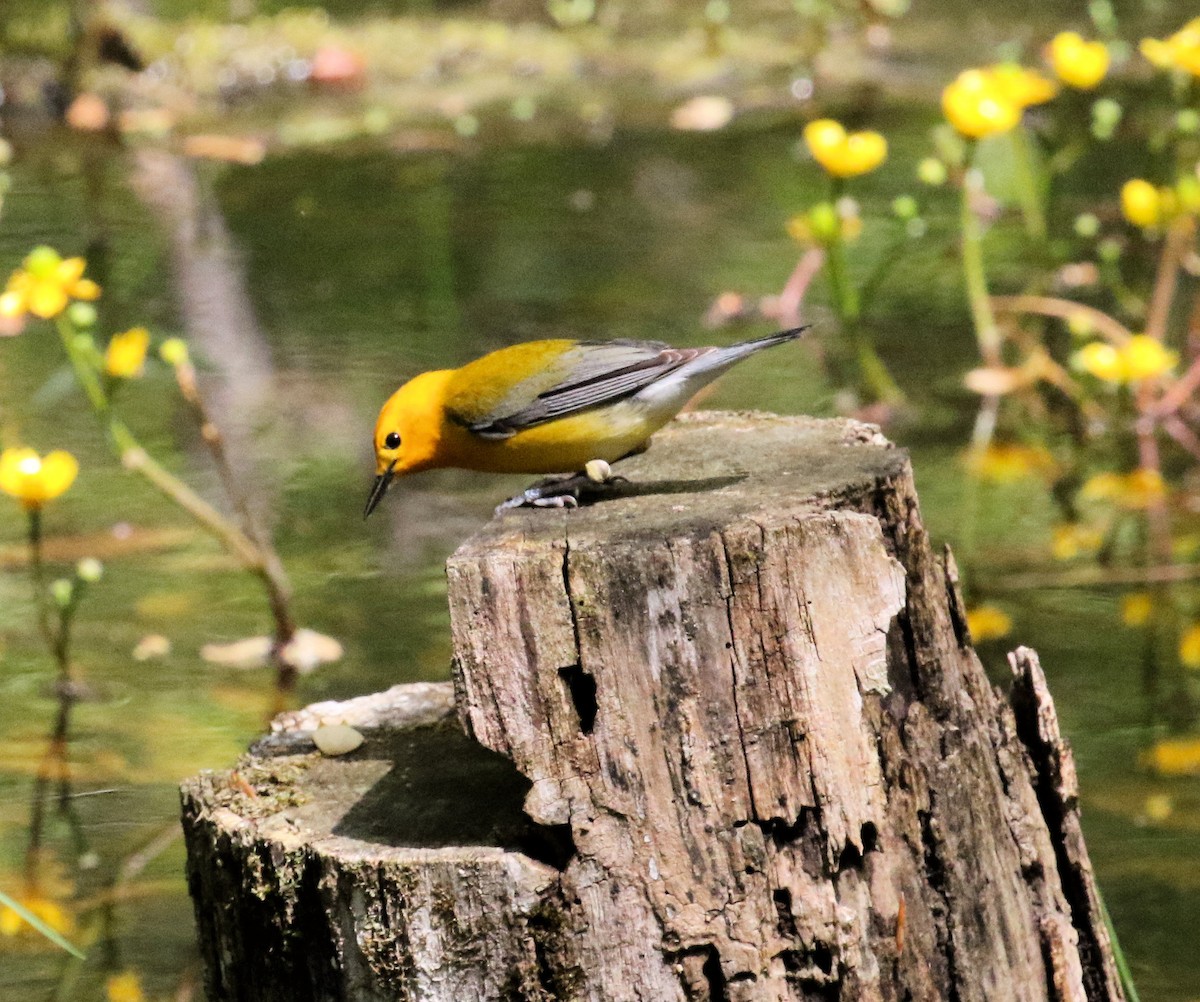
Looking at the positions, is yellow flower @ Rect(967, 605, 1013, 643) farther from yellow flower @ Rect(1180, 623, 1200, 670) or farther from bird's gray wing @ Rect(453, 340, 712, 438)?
bird's gray wing @ Rect(453, 340, 712, 438)

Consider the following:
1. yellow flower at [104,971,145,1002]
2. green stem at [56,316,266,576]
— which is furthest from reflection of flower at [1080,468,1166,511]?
yellow flower at [104,971,145,1002]

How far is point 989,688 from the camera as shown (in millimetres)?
2490

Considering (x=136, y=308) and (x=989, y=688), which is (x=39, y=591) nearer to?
(x=989, y=688)

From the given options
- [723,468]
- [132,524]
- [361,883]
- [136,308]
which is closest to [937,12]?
[136,308]

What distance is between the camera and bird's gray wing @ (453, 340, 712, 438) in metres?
2.55

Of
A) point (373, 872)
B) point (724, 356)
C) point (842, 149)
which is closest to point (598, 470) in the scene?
point (724, 356)

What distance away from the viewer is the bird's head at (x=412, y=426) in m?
2.65

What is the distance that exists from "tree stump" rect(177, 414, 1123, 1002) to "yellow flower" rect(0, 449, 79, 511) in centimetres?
124

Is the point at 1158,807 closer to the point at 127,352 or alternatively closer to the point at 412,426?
the point at 412,426

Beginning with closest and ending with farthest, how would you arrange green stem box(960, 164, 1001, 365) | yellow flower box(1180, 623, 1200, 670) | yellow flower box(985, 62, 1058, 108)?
yellow flower box(1180, 623, 1200, 670) < yellow flower box(985, 62, 1058, 108) < green stem box(960, 164, 1001, 365)

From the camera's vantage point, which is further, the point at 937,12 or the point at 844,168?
the point at 937,12

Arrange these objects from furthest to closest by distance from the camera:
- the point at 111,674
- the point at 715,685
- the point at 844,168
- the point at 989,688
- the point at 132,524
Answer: the point at 132,524 < the point at 844,168 < the point at 111,674 < the point at 989,688 < the point at 715,685

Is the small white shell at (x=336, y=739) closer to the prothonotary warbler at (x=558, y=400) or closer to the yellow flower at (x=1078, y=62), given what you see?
the prothonotary warbler at (x=558, y=400)

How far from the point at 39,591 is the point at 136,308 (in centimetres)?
274
